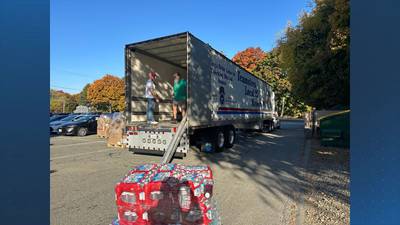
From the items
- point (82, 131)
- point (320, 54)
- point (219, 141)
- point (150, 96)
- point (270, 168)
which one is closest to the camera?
point (270, 168)

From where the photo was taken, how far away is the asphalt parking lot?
4156 mm

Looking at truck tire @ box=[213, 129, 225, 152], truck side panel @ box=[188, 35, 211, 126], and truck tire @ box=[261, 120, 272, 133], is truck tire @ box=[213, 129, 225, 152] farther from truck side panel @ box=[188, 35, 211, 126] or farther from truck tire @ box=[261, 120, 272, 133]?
truck tire @ box=[261, 120, 272, 133]

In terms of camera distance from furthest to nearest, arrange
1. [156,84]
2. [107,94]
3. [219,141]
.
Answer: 1. [107,94]
2. [219,141]
3. [156,84]

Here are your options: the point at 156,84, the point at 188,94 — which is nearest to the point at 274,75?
the point at 156,84

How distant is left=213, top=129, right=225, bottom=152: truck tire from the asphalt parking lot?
30 cm

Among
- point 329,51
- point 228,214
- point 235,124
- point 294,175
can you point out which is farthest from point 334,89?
point 228,214

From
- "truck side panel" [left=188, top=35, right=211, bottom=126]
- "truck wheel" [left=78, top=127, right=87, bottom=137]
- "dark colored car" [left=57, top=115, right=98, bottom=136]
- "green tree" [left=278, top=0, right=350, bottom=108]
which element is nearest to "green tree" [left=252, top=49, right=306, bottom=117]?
"green tree" [left=278, top=0, right=350, bottom=108]

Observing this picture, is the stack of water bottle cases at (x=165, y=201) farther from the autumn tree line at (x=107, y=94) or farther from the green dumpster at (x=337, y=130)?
the autumn tree line at (x=107, y=94)

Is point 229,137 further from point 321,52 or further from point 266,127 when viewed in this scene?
point 266,127

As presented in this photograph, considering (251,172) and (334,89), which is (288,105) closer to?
(334,89)

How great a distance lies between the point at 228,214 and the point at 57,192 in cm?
362

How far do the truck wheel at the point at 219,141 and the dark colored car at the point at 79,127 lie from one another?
1110 centimetres

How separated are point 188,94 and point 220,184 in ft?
8.95

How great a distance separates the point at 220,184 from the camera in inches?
231
